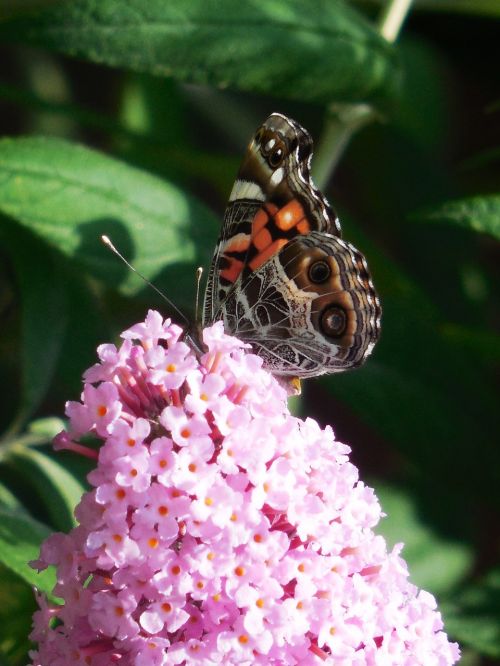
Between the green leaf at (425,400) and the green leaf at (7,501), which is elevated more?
the green leaf at (425,400)

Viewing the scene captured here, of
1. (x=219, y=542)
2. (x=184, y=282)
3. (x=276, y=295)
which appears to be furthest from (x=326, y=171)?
(x=219, y=542)

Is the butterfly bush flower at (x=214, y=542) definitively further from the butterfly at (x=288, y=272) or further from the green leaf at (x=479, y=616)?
the green leaf at (x=479, y=616)

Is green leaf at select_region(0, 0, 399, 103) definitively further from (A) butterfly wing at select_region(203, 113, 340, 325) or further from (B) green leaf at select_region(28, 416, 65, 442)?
(B) green leaf at select_region(28, 416, 65, 442)

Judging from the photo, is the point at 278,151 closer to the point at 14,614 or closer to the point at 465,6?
the point at 14,614

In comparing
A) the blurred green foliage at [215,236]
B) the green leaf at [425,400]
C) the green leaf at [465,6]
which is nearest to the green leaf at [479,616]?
the blurred green foliage at [215,236]

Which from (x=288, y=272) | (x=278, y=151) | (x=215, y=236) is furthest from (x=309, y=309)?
(x=215, y=236)
